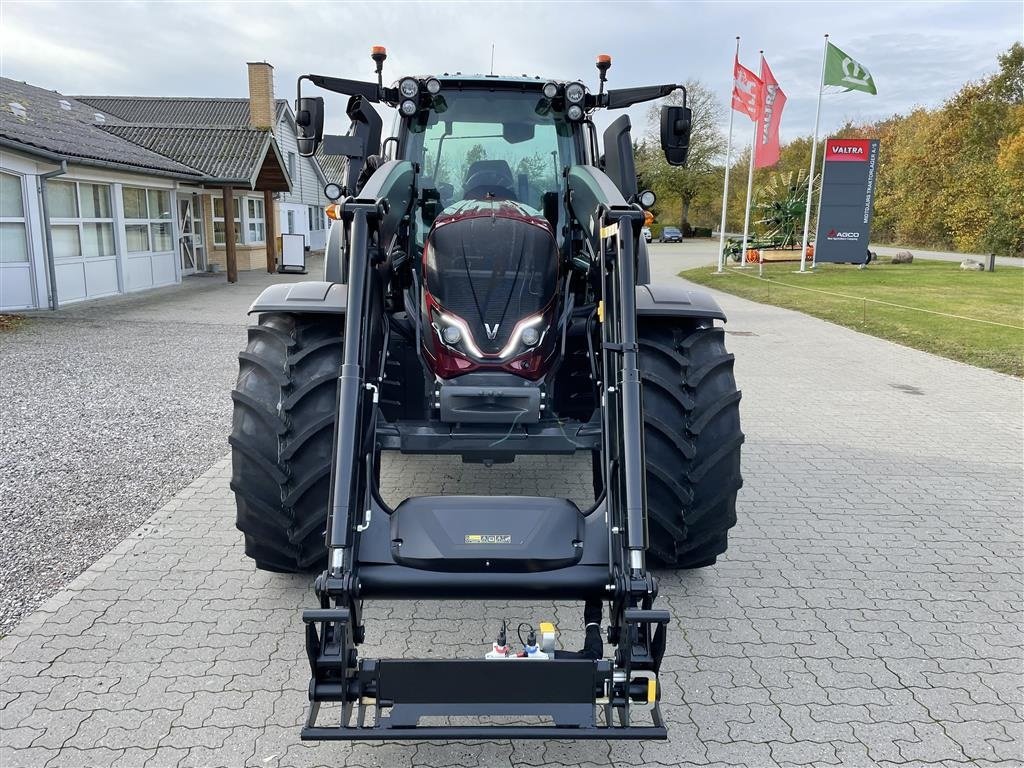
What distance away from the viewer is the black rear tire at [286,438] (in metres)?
3.43

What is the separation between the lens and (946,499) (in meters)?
5.59

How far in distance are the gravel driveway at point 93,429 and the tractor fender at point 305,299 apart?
193 centimetres

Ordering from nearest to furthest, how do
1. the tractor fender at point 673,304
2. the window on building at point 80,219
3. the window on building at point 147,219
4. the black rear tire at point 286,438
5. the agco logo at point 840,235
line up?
1. the black rear tire at point 286,438
2. the tractor fender at point 673,304
3. the window on building at point 80,219
4. the window on building at point 147,219
5. the agco logo at point 840,235

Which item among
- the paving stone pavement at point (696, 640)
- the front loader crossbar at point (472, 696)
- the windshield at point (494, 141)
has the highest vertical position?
the windshield at point (494, 141)

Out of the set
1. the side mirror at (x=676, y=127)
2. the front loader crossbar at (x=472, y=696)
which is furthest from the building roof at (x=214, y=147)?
the front loader crossbar at (x=472, y=696)

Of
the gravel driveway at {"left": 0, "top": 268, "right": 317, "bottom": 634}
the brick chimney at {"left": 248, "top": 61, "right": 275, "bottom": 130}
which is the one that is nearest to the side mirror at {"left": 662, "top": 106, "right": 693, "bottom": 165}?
the gravel driveway at {"left": 0, "top": 268, "right": 317, "bottom": 634}

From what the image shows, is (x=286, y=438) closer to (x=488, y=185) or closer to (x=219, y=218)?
(x=488, y=185)

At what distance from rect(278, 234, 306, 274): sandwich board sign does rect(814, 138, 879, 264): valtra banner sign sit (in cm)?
1664

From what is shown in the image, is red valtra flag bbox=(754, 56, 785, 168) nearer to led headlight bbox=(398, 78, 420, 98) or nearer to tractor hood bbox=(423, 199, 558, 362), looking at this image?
led headlight bbox=(398, 78, 420, 98)

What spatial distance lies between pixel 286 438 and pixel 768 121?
23710 mm

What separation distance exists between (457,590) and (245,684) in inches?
42.9

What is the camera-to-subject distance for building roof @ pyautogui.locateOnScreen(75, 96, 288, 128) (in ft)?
116

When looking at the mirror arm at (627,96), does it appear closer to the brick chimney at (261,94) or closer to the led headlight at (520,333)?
the led headlight at (520,333)

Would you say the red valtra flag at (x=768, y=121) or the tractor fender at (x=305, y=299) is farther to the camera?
the red valtra flag at (x=768, y=121)
